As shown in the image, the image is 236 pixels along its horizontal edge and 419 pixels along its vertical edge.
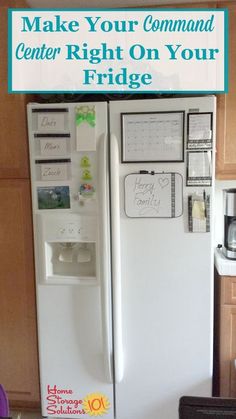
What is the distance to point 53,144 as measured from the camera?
1567mm

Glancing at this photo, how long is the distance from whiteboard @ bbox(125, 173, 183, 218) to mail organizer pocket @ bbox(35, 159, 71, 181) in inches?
10.9

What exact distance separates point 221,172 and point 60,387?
134 centimetres

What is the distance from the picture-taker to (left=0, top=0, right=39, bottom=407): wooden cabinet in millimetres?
1680

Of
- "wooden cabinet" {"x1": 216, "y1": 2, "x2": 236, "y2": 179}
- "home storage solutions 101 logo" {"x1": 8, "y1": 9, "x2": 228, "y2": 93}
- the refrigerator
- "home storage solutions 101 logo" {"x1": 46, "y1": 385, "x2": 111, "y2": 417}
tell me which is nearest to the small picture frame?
the refrigerator

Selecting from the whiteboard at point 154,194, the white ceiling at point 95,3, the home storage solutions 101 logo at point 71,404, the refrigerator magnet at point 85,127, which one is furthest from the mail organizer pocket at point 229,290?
the white ceiling at point 95,3

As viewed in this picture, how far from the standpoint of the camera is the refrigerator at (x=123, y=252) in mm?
1517

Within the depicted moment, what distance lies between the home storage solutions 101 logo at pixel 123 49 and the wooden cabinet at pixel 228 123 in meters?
0.04

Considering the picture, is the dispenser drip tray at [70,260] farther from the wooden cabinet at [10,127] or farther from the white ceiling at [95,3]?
the white ceiling at [95,3]

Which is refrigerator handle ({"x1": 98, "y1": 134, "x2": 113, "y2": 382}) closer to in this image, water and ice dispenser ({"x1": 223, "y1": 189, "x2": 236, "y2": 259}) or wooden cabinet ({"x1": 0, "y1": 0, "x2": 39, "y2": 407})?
wooden cabinet ({"x1": 0, "y1": 0, "x2": 39, "y2": 407})

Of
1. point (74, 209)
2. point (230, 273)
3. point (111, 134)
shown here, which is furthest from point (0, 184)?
point (230, 273)

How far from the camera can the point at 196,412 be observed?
121 centimetres

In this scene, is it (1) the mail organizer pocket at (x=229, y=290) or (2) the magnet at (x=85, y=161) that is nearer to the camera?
(2) the magnet at (x=85, y=161)

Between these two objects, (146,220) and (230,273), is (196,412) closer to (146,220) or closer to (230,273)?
(230,273)

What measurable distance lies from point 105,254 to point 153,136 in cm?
56
